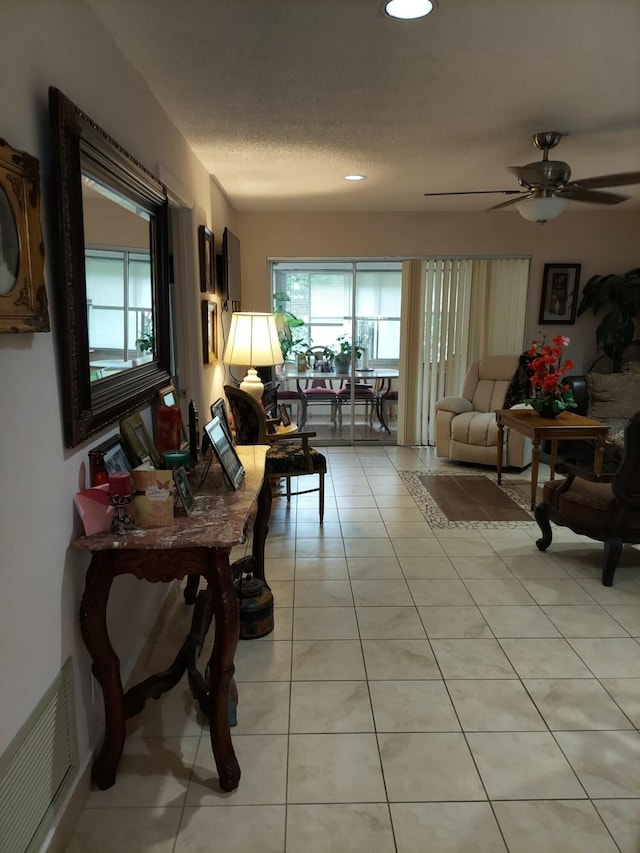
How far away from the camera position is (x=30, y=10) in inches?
53.9

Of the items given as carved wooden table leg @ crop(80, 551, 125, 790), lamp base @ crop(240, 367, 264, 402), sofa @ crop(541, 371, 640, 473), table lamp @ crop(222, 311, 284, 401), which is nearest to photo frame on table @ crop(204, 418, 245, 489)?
carved wooden table leg @ crop(80, 551, 125, 790)

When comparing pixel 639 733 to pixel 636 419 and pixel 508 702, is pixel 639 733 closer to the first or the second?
pixel 508 702

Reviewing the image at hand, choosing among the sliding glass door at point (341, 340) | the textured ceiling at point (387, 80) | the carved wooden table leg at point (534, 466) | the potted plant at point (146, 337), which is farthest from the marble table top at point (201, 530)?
the sliding glass door at point (341, 340)

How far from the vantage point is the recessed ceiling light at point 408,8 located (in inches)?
69.8

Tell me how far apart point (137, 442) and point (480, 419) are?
3904 millimetres

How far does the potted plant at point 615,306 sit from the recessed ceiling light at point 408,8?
439 centimetres

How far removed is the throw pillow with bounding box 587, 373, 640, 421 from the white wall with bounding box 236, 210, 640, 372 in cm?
66

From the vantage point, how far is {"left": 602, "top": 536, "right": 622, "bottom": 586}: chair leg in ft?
9.80

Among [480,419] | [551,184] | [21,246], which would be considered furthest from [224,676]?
[480,419]

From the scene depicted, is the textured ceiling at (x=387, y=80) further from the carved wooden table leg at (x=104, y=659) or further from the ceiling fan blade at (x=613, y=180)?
the carved wooden table leg at (x=104, y=659)

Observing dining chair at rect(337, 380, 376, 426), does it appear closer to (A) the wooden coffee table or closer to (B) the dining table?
(B) the dining table

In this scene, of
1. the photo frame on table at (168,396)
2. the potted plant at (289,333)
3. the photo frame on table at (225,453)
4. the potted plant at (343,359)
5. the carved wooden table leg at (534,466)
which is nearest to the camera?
the photo frame on table at (225,453)

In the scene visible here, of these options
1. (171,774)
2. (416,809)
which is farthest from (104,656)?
(416,809)

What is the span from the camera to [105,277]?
6.39 ft
